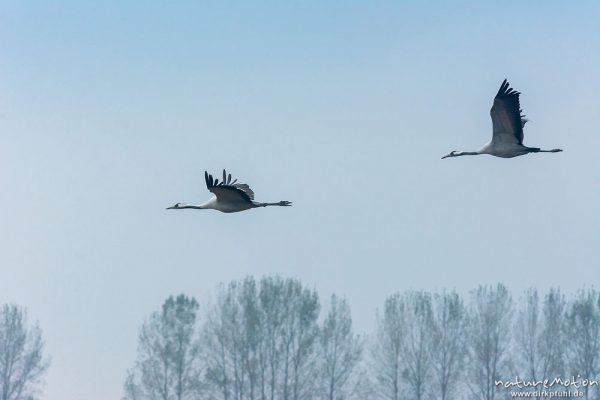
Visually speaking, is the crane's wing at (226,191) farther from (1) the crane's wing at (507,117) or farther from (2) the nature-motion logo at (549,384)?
(2) the nature-motion logo at (549,384)

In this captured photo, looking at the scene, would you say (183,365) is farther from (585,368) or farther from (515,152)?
(515,152)

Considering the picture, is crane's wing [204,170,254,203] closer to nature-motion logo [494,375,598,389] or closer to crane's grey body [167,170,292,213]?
crane's grey body [167,170,292,213]

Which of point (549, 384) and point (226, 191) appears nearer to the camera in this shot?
point (226, 191)

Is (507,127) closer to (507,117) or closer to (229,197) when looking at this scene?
(507,117)

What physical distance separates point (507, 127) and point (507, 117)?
1.46 feet

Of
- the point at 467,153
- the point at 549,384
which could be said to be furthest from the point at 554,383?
the point at 467,153

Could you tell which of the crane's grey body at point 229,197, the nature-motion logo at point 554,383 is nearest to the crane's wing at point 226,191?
the crane's grey body at point 229,197

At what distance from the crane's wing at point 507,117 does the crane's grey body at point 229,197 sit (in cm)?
569

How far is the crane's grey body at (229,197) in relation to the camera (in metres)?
44.5

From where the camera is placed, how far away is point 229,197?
4519 centimetres

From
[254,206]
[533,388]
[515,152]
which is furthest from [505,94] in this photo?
[533,388]

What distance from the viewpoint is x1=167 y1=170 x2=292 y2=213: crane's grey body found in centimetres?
4450

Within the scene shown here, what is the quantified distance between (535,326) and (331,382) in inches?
305

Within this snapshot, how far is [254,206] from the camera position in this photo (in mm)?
45781
